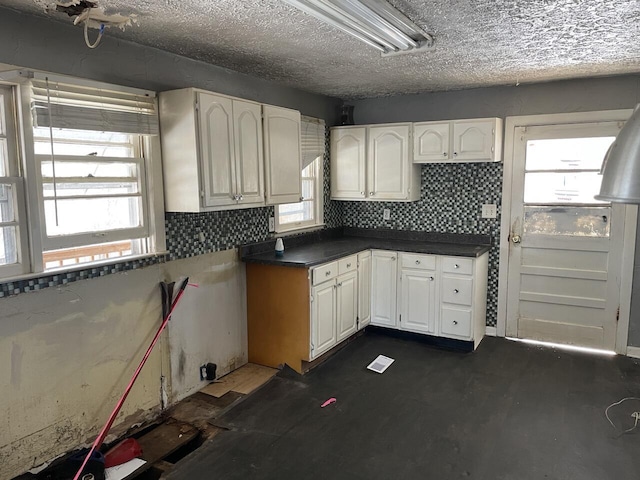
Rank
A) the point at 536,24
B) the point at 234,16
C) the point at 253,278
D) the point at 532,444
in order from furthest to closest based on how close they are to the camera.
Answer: the point at 253,278
the point at 532,444
the point at 536,24
the point at 234,16

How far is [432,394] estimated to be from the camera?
332cm

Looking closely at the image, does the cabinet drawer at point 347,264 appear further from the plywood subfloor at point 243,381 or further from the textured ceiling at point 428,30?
the textured ceiling at point 428,30

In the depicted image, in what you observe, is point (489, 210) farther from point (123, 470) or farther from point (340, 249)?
point (123, 470)

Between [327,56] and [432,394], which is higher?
[327,56]

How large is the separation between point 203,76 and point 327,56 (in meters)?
0.86

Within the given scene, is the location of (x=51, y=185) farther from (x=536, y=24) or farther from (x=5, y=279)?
(x=536, y=24)

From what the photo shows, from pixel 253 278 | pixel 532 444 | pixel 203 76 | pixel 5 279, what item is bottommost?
pixel 532 444

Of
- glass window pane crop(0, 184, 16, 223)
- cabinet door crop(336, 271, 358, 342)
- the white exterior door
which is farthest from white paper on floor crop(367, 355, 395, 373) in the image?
glass window pane crop(0, 184, 16, 223)

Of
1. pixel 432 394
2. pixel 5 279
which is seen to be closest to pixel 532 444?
pixel 432 394

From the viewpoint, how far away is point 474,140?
412cm

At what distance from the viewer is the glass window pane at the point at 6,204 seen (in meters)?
2.23

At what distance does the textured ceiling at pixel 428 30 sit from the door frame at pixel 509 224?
0.34 m

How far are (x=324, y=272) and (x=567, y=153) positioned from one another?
2.32m

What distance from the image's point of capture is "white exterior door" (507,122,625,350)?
397cm
